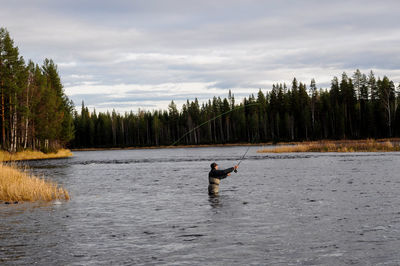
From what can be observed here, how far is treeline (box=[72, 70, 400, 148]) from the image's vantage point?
114 metres

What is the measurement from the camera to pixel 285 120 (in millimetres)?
127625

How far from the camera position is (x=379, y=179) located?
2616 cm

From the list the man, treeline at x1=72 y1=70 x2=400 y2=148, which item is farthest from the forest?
the man

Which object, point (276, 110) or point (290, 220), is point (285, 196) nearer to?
Answer: point (290, 220)

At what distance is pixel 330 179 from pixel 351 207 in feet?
35.5

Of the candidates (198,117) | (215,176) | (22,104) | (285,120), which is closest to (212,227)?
(215,176)

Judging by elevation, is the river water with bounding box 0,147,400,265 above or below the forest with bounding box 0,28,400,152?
below

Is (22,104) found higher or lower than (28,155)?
higher

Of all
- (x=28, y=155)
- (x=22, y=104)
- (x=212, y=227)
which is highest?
(x=22, y=104)

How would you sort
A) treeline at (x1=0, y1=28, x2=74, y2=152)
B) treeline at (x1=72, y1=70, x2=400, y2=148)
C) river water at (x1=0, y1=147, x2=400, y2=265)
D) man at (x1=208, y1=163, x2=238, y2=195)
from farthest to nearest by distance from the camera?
treeline at (x1=72, y1=70, x2=400, y2=148)
treeline at (x1=0, y1=28, x2=74, y2=152)
man at (x1=208, y1=163, x2=238, y2=195)
river water at (x1=0, y1=147, x2=400, y2=265)

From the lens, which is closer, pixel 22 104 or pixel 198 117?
pixel 22 104

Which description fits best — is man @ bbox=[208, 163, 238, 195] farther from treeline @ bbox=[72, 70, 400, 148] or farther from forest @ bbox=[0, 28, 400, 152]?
treeline @ bbox=[72, 70, 400, 148]

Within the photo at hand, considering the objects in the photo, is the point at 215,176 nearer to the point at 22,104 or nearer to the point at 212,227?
the point at 212,227

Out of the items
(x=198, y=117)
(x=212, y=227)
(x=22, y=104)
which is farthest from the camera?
(x=198, y=117)
